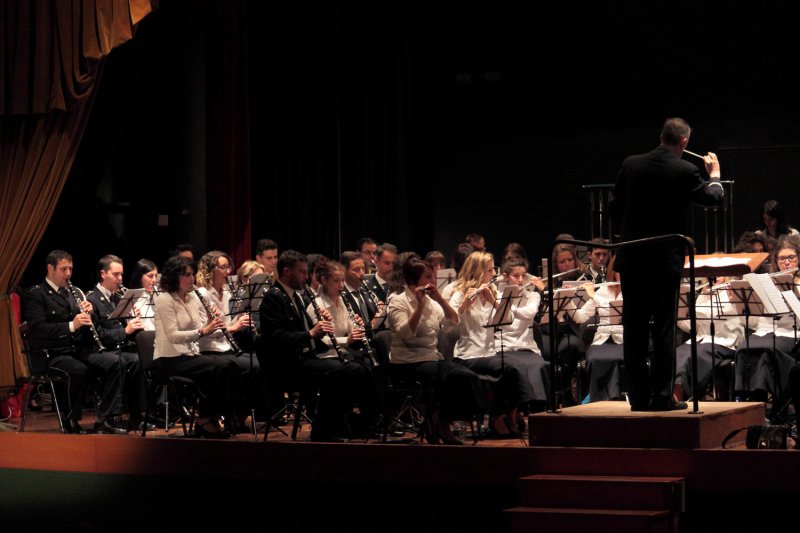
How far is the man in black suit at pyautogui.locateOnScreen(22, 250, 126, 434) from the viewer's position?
25.7 ft

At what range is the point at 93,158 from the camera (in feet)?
31.0

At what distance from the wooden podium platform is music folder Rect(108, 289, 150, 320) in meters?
2.98

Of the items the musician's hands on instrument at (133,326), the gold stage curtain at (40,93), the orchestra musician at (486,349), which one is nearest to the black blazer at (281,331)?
the musician's hands on instrument at (133,326)

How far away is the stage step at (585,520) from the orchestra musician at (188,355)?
97.7 inches

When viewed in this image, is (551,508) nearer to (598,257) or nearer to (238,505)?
(238,505)

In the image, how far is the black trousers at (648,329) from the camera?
568 centimetres

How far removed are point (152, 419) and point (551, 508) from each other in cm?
364

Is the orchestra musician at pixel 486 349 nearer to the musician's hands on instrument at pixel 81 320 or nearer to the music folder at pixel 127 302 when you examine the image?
the music folder at pixel 127 302

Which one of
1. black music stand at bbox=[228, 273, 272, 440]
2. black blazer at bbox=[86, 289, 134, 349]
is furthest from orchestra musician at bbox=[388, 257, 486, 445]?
black blazer at bbox=[86, 289, 134, 349]

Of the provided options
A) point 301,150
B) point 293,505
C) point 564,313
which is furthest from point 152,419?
point 301,150

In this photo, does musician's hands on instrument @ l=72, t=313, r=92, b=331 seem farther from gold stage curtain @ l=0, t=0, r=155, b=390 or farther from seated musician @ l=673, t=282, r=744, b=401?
seated musician @ l=673, t=282, r=744, b=401

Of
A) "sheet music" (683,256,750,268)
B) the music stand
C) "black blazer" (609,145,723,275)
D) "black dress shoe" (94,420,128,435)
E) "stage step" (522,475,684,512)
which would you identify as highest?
"black blazer" (609,145,723,275)

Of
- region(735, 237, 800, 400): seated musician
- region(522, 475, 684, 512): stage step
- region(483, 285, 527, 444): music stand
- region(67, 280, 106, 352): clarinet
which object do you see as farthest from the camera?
region(67, 280, 106, 352): clarinet

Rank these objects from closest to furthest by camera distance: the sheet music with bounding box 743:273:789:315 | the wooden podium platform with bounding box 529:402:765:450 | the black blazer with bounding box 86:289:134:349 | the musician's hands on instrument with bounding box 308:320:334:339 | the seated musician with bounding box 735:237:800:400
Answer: the wooden podium platform with bounding box 529:402:765:450, the sheet music with bounding box 743:273:789:315, the musician's hands on instrument with bounding box 308:320:334:339, the seated musician with bounding box 735:237:800:400, the black blazer with bounding box 86:289:134:349
